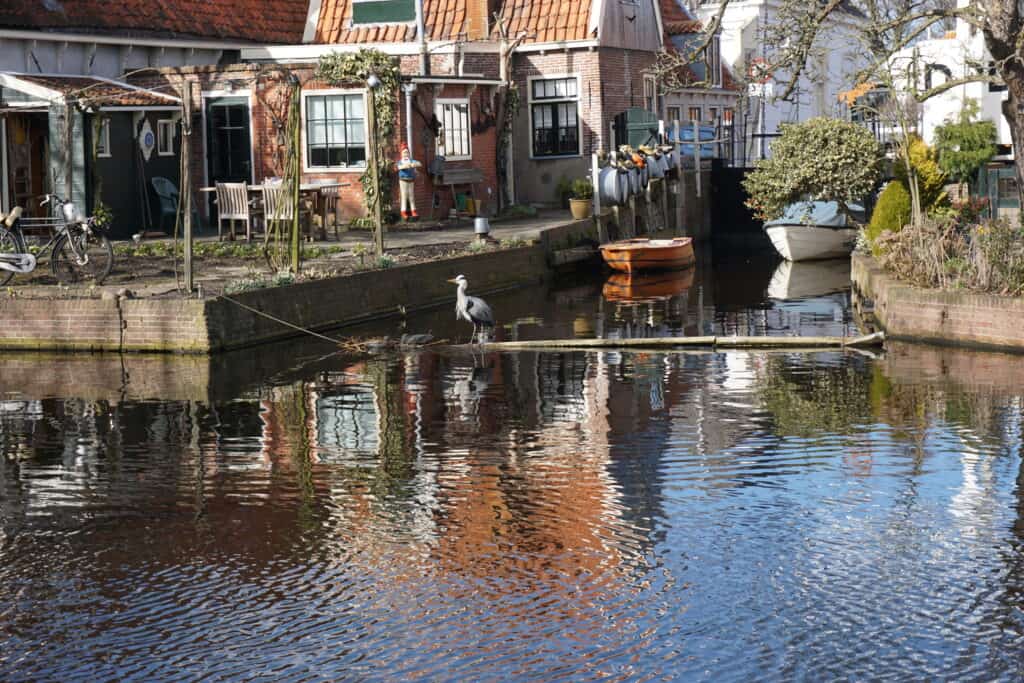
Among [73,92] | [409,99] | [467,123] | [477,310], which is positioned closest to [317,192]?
[409,99]

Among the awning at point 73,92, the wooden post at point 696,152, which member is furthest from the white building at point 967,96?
the awning at point 73,92

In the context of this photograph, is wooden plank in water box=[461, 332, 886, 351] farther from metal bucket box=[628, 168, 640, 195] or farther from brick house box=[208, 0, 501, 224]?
metal bucket box=[628, 168, 640, 195]

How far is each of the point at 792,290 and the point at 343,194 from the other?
28.9 ft

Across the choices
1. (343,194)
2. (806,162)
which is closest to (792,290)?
(806,162)

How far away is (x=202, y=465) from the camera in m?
12.1

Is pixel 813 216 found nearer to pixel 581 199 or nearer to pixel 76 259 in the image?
pixel 581 199

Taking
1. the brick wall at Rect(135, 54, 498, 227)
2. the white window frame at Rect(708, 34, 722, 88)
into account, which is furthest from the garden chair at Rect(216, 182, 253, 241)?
the white window frame at Rect(708, 34, 722, 88)

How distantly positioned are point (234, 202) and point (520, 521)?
56.4ft

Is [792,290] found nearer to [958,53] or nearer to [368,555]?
[958,53]

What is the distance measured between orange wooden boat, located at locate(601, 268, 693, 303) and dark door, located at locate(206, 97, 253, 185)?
7619mm

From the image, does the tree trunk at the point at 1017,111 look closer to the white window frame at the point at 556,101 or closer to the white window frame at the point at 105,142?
the white window frame at the point at 105,142

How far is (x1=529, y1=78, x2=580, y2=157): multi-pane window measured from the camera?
3578cm

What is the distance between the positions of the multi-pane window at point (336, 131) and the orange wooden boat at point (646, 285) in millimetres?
5410

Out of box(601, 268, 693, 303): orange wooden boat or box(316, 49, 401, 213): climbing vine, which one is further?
box(316, 49, 401, 213): climbing vine
